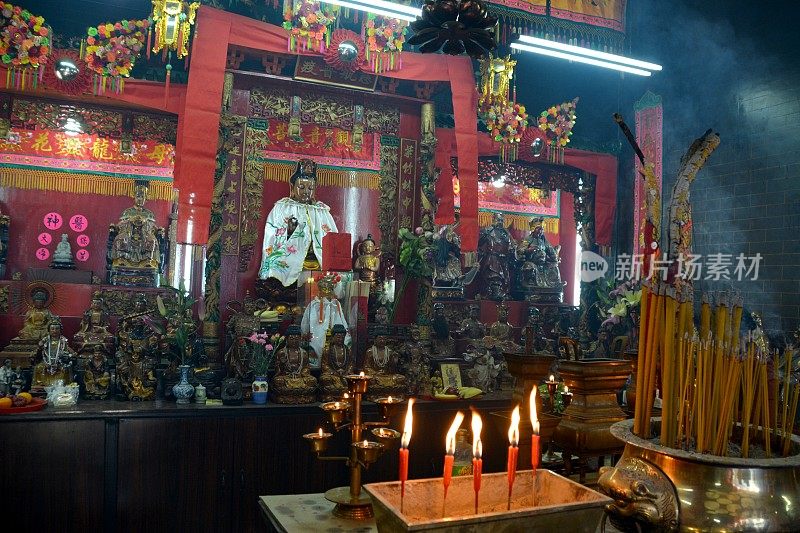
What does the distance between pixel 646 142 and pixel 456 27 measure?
4.66 meters

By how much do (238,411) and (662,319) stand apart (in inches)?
132

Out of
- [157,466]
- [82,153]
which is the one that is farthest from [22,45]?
[157,466]

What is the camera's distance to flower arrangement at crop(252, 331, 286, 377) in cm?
444

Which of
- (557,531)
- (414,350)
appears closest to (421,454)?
(414,350)

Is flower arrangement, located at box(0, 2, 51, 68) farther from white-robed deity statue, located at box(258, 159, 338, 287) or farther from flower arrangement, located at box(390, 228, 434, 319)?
Result: flower arrangement, located at box(390, 228, 434, 319)

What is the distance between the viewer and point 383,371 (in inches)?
186

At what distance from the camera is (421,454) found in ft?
14.9

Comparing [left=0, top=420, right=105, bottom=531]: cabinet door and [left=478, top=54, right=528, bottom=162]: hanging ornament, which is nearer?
[left=0, top=420, right=105, bottom=531]: cabinet door

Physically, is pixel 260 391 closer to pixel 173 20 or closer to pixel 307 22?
Answer: pixel 173 20

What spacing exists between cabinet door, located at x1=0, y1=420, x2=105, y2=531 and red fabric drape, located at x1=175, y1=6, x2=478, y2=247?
1469 millimetres

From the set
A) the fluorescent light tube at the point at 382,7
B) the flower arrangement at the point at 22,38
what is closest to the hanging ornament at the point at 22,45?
the flower arrangement at the point at 22,38

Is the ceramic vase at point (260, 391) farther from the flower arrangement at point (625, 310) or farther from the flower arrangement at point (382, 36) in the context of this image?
the flower arrangement at point (625, 310)

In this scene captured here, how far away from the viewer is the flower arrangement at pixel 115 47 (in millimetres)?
5000

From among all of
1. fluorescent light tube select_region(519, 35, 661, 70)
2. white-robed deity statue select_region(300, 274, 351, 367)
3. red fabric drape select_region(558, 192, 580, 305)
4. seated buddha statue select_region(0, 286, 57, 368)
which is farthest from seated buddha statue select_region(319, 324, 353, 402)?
red fabric drape select_region(558, 192, 580, 305)
